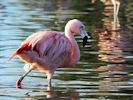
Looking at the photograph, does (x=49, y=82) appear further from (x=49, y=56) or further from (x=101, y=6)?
(x=101, y=6)

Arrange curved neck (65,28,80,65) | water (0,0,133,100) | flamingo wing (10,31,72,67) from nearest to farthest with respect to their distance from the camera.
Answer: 1. water (0,0,133,100)
2. flamingo wing (10,31,72,67)
3. curved neck (65,28,80,65)

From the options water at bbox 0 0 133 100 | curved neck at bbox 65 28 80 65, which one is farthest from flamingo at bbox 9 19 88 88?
water at bbox 0 0 133 100

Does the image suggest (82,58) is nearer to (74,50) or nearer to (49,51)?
(74,50)

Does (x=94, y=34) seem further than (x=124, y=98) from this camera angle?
Yes

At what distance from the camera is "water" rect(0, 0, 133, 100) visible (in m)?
8.67

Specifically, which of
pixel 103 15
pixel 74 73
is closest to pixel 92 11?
pixel 103 15

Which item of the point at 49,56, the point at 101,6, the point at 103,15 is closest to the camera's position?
the point at 49,56

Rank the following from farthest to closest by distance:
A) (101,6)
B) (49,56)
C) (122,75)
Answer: (101,6), (122,75), (49,56)

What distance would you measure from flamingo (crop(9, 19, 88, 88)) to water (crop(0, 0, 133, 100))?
332 mm

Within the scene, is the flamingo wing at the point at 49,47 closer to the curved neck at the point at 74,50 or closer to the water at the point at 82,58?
the curved neck at the point at 74,50

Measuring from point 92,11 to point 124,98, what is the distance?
12.3 meters

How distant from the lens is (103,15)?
766 inches

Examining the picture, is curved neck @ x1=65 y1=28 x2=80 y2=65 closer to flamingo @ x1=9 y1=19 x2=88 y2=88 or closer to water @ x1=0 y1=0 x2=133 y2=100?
flamingo @ x1=9 y1=19 x2=88 y2=88

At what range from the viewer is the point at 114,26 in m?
16.8
